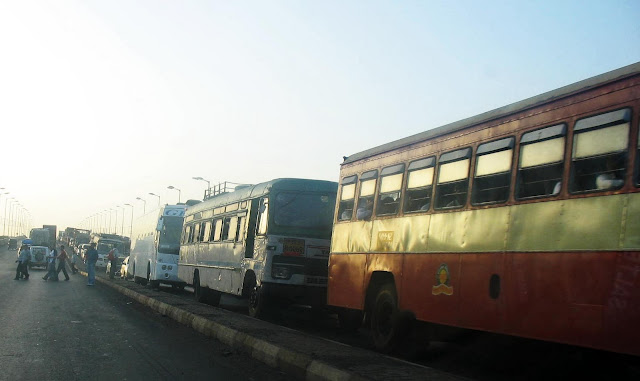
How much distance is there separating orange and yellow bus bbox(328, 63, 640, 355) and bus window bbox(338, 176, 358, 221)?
2.36 ft

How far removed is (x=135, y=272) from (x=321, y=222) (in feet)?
76.0

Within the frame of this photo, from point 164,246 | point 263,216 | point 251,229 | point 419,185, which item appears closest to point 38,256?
point 164,246

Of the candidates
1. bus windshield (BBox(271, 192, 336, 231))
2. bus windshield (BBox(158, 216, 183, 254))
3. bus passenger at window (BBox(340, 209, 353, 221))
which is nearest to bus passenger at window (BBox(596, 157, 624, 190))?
bus passenger at window (BBox(340, 209, 353, 221))

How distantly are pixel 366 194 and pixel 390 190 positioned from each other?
0.99 meters

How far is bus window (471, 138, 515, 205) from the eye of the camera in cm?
913

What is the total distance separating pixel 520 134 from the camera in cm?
898

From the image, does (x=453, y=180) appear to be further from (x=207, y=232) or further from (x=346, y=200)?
(x=207, y=232)

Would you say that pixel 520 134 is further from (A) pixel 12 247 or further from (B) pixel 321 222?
(A) pixel 12 247

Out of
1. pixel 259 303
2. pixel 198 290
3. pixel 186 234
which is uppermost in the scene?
pixel 186 234

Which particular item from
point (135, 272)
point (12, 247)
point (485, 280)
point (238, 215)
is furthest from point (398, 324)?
point (12, 247)

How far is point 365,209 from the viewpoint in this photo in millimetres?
12953

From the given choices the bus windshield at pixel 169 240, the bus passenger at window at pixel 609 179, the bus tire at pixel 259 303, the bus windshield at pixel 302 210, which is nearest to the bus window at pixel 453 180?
the bus passenger at window at pixel 609 179

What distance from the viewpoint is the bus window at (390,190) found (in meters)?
11.9

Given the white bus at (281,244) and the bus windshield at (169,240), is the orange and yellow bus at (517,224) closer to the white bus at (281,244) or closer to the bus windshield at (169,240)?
the white bus at (281,244)
